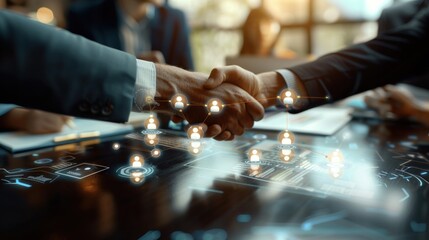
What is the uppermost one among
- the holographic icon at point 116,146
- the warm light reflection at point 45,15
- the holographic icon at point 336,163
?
the warm light reflection at point 45,15

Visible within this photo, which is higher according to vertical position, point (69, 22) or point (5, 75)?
point (69, 22)

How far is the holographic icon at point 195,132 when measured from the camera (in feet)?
2.28

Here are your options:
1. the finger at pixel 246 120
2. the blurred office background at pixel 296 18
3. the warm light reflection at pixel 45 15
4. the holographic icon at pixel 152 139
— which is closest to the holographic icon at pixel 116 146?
the holographic icon at pixel 152 139

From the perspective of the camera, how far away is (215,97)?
0.75 meters

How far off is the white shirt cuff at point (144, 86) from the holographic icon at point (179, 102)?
41 millimetres

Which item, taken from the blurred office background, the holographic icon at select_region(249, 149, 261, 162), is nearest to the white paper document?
the holographic icon at select_region(249, 149, 261, 162)

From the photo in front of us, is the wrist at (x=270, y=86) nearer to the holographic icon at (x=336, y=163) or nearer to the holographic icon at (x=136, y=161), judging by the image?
the holographic icon at (x=336, y=163)

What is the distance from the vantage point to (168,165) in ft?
2.07

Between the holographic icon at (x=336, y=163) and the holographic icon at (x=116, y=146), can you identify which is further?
the holographic icon at (x=116, y=146)

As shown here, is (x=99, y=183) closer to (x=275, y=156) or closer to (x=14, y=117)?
(x=275, y=156)

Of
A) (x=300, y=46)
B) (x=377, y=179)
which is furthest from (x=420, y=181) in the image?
(x=300, y=46)

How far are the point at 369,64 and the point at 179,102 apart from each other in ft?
2.07

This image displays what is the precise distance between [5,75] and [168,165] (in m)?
0.29

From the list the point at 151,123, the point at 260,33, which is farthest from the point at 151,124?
the point at 260,33
